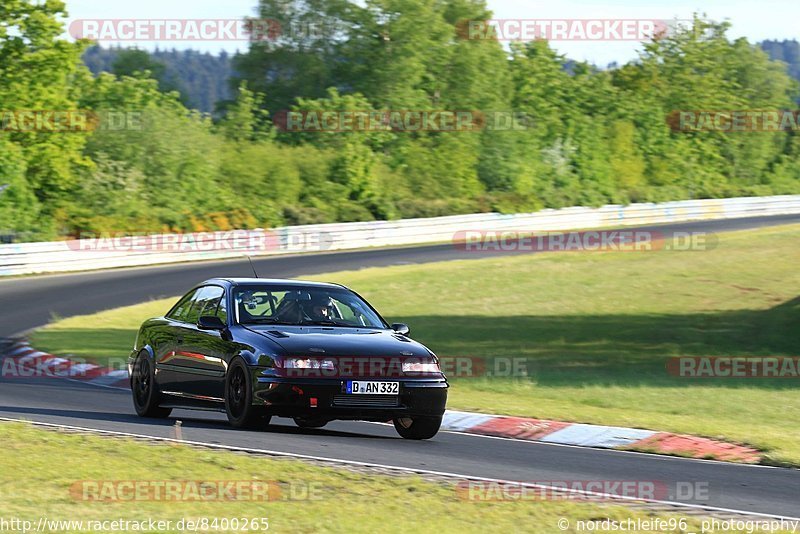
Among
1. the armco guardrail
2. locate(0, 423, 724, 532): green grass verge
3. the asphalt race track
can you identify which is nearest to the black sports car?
the asphalt race track

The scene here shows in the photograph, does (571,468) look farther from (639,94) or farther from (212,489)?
(639,94)

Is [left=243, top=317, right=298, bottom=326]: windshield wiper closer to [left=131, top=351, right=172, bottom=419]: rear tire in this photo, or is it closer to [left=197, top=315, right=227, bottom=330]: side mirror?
[left=197, top=315, right=227, bottom=330]: side mirror

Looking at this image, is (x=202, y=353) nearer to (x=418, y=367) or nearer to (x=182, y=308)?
(x=182, y=308)

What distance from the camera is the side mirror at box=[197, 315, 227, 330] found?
36.8ft

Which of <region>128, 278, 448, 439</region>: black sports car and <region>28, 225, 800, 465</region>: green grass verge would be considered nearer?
<region>128, 278, 448, 439</region>: black sports car

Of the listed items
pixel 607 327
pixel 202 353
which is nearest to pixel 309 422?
pixel 202 353

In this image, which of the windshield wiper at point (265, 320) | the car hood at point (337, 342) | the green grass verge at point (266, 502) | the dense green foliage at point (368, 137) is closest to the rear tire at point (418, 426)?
the car hood at point (337, 342)

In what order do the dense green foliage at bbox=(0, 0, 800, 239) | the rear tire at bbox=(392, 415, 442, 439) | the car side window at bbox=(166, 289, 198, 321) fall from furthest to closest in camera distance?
the dense green foliage at bbox=(0, 0, 800, 239) → the car side window at bbox=(166, 289, 198, 321) → the rear tire at bbox=(392, 415, 442, 439)

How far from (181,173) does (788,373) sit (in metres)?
29.2

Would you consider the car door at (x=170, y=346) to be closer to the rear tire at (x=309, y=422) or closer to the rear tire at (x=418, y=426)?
the rear tire at (x=309, y=422)

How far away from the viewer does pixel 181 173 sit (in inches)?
1764

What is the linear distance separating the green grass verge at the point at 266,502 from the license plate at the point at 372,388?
156 centimetres

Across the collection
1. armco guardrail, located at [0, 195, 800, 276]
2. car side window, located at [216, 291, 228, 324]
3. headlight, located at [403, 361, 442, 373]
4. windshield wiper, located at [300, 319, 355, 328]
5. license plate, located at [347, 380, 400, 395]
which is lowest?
license plate, located at [347, 380, 400, 395]

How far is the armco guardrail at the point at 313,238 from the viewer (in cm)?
3188
